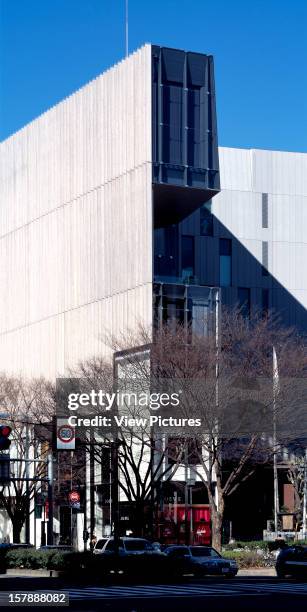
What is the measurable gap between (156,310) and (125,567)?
2778cm

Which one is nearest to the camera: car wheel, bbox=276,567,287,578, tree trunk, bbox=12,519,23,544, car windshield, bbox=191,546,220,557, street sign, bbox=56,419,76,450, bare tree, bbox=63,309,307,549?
car wheel, bbox=276,567,287,578

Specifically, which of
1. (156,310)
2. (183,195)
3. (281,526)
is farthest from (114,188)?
(281,526)

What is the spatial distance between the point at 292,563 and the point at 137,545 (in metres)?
7.51

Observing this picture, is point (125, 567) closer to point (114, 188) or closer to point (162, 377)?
point (162, 377)

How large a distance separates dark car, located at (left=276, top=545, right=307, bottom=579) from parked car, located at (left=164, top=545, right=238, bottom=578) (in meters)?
2.04

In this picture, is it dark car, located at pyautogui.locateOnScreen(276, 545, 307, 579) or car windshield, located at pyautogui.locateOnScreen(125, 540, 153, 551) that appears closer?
dark car, located at pyautogui.locateOnScreen(276, 545, 307, 579)

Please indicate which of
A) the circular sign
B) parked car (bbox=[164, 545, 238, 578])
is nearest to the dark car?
parked car (bbox=[164, 545, 238, 578])

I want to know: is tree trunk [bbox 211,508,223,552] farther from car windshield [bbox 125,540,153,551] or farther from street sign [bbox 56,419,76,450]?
street sign [bbox 56,419,76,450]

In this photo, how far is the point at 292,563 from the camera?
46438 mm

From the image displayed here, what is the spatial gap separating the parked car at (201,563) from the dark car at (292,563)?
6.68 ft

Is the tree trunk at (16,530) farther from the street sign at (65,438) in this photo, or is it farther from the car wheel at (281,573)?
the car wheel at (281,573)

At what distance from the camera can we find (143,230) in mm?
74375

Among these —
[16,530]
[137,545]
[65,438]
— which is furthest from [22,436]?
[137,545]

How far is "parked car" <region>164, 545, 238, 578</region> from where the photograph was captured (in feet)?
156
